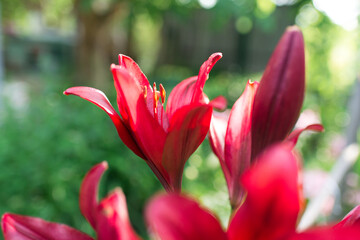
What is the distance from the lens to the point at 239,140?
34 centimetres

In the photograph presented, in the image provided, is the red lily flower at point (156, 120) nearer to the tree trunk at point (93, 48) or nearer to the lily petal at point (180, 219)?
the lily petal at point (180, 219)

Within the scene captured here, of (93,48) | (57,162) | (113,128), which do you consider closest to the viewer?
(57,162)

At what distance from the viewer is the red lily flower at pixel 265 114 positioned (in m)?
0.30

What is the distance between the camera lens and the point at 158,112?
360mm

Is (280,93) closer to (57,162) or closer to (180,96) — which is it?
(180,96)

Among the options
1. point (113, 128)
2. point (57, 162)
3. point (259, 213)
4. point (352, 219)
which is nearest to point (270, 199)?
point (259, 213)

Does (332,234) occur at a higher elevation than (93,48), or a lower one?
higher

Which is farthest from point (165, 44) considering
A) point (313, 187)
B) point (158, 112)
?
point (158, 112)

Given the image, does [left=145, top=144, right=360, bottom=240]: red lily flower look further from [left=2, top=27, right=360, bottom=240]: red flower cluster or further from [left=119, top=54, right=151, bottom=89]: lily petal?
[left=119, top=54, right=151, bottom=89]: lily petal

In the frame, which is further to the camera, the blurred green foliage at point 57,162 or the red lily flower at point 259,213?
the blurred green foliage at point 57,162

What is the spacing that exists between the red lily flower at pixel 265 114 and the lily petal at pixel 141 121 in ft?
0.21

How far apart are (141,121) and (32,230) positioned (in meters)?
0.12

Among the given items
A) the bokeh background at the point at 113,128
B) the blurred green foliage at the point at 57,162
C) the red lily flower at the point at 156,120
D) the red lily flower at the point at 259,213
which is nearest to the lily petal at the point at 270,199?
the red lily flower at the point at 259,213

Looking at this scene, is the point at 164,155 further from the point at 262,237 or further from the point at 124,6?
the point at 124,6
